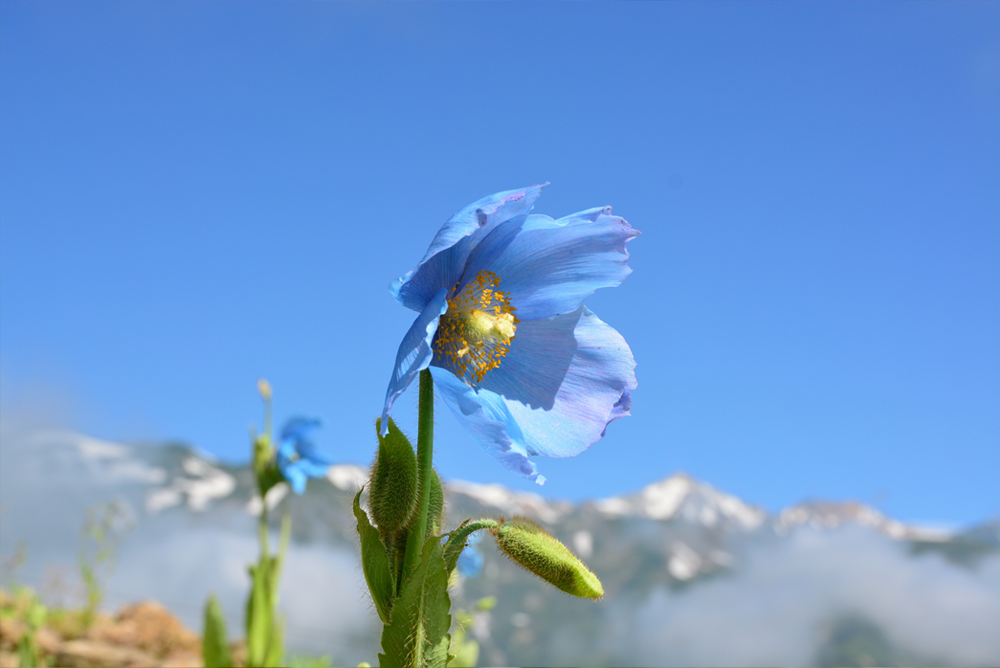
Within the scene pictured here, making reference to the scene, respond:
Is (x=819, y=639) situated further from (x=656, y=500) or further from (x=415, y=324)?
(x=415, y=324)

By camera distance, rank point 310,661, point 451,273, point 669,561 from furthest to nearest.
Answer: point 669,561 → point 310,661 → point 451,273

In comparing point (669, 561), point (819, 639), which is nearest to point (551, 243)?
point (819, 639)

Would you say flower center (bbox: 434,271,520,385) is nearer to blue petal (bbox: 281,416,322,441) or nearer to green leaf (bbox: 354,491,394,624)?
green leaf (bbox: 354,491,394,624)

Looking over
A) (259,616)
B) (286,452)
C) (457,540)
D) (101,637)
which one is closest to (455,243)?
(457,540)

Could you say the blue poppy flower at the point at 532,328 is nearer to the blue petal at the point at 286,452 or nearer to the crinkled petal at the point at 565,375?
the crinkled petal at the point at 565,375

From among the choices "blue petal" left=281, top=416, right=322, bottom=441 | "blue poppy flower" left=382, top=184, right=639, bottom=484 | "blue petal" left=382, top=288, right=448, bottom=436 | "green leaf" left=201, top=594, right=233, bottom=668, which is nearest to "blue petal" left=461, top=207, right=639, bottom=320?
"blue poppy flower" left=382, top=184, right=639, bottom=484

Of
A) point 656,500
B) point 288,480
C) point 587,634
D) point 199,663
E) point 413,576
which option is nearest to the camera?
point 413,576

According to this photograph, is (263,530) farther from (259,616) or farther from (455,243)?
(455,243)
